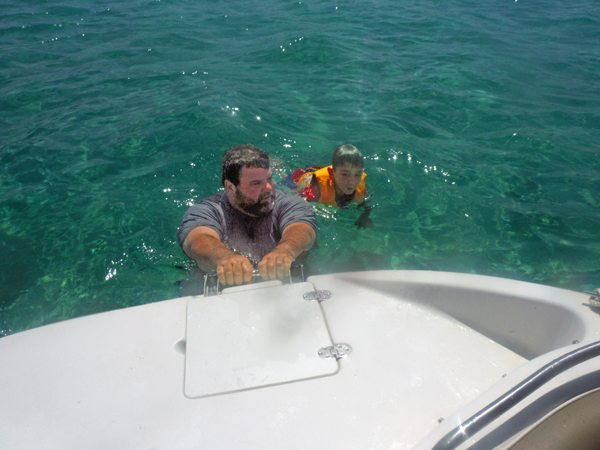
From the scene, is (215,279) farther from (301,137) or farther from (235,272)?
(301,137)

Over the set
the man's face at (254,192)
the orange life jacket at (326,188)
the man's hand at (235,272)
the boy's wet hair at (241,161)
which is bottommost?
the orange life jacket at (326,188)

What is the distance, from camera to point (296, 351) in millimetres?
1889

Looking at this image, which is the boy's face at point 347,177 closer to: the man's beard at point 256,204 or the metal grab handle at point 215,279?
the man's beard at point 256,204

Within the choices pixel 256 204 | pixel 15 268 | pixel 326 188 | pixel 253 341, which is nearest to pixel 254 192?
pixel 256 204

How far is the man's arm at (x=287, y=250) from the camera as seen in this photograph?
230cm

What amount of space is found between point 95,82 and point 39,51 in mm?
2287

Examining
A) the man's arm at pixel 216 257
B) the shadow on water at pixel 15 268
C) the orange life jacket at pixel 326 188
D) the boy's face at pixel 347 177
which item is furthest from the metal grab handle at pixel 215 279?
the shadow on water at pixel 15 268

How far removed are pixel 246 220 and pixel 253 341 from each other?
1277 millimetres

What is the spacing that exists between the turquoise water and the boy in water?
0.48 feet

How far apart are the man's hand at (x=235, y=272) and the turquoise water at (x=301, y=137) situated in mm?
1362

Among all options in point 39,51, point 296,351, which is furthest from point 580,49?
point 39,51

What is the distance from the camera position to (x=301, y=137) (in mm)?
5652

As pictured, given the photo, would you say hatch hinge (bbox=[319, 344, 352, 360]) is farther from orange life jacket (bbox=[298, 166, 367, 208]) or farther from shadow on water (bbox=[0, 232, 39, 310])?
shadow on water (bbox=[0, 232, 39, 310])

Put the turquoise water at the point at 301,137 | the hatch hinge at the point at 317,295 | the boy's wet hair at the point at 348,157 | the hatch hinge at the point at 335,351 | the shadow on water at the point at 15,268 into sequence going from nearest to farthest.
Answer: the hatch hinge at the point at 335,351
the hatch hinge at the point at 317,295
the shadow on water at the point at 15,268
the turquoise water at the point at 301,137
the boy's wet hair at the point at 348,157
